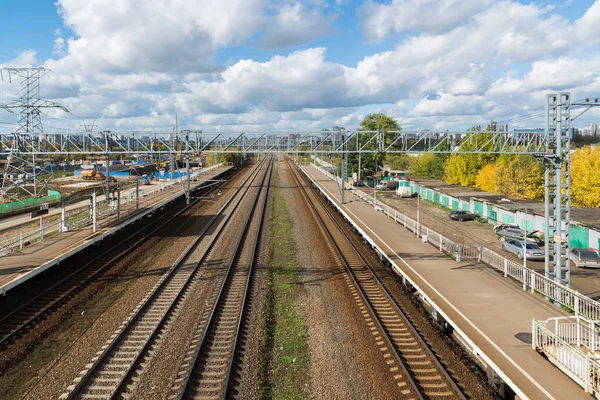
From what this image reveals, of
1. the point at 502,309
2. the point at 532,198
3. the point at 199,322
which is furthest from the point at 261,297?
the point at 532,198

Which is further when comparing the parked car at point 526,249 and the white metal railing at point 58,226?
the parked car at point 526,249

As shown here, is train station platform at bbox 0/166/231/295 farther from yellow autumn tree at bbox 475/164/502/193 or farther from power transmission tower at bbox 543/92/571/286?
yellow autumn tree at bbox 475/164/502/193

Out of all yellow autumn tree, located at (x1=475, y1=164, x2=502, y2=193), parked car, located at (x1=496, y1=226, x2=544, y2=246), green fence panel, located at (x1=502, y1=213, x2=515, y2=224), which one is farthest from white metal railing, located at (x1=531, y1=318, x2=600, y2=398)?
yellow autumn tree, located at (x1=475, y1=164, x2=502, y2=193)

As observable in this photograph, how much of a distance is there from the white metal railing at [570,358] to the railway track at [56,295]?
1193 cm

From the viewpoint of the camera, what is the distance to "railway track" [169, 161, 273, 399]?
27.9ft

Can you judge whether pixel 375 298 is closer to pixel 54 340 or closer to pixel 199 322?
pixel 199 322

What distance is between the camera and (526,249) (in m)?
22.1

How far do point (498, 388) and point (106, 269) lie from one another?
47.2ft

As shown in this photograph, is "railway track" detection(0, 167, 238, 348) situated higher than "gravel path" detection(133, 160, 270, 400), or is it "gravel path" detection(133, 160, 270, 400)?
"railway track" detection(0, 167, 238, 348)

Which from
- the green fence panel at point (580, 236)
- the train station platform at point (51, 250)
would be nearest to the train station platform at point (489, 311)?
the green fence panel at point (580, 236)

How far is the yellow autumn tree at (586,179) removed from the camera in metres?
33.5

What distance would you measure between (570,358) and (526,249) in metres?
15.6

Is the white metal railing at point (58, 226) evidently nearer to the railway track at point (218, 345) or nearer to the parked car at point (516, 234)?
the railway track at point (218, 345)

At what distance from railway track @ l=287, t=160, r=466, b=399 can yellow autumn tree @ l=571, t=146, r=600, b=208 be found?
2467 centimetres
